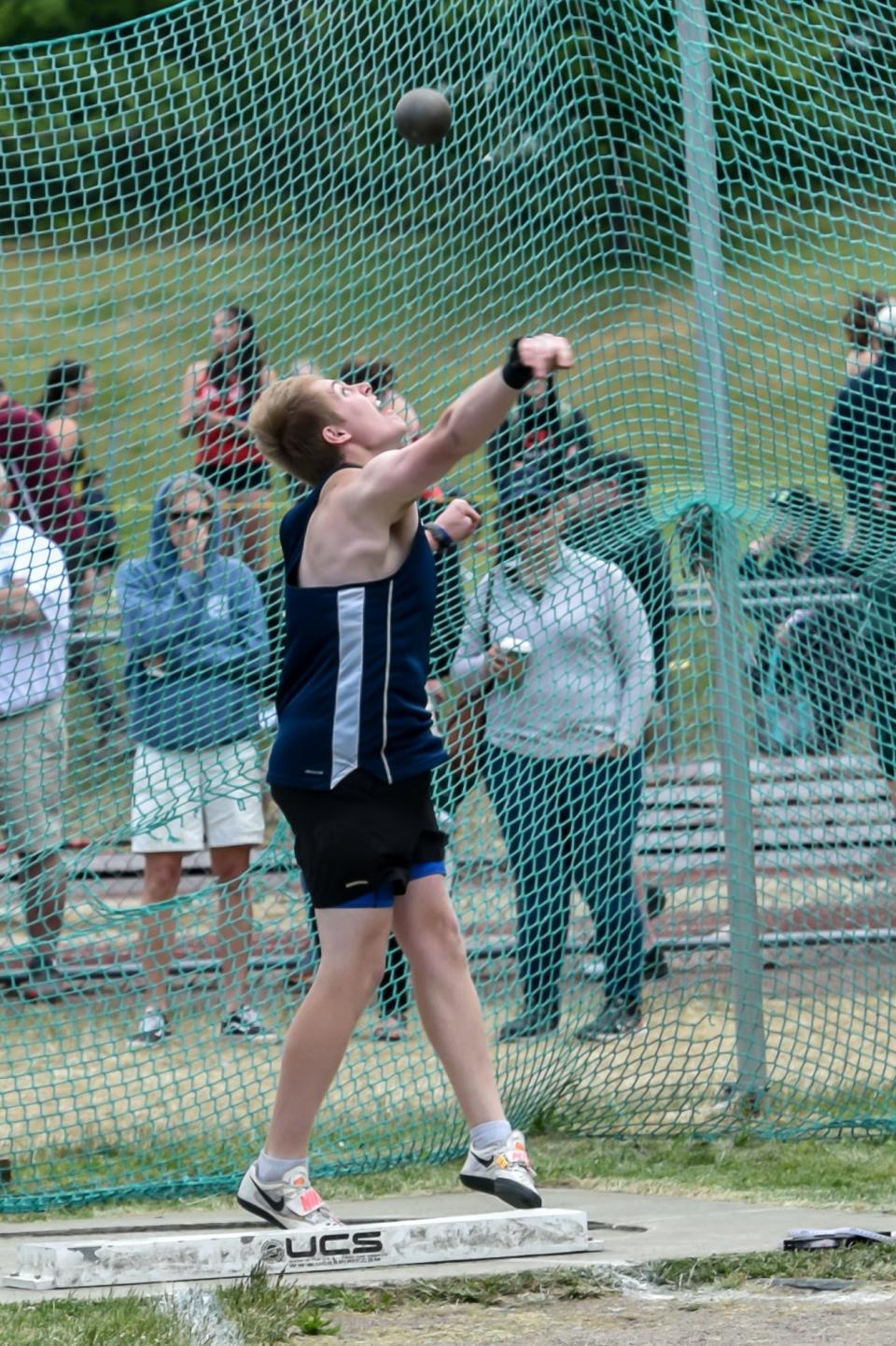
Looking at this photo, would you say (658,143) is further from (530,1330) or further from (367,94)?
(530,1330)

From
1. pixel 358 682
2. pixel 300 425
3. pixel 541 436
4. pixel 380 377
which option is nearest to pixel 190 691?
pixel 380 377

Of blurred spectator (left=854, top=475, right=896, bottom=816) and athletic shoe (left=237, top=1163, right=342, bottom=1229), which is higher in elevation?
blurred spectator (left=854, top=475, right=896, bottom=816)

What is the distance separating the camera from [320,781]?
14.0 ft

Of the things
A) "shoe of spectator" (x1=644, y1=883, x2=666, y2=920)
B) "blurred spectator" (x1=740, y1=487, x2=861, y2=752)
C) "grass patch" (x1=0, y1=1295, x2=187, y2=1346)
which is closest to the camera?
"grass patch" (x1=0, y1=1295, x2=187, y2=1346)

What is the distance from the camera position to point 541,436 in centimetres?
614

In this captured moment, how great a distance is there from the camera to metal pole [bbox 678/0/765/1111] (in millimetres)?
5922

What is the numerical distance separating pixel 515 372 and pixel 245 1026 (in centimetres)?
289

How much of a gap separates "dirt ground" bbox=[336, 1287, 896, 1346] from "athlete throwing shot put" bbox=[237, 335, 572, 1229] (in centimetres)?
40

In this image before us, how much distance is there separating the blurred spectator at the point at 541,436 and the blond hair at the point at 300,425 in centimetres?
167

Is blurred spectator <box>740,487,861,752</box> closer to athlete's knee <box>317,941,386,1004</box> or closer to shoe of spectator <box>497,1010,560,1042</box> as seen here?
shoe of spectator <box>497,1010,560,1042</box>

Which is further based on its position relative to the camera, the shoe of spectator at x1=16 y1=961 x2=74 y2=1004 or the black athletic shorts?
the shoe of spectator at x1=16 y1=961 x2=74 y2=1004

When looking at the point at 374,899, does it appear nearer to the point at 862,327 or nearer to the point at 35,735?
the point at 35,735

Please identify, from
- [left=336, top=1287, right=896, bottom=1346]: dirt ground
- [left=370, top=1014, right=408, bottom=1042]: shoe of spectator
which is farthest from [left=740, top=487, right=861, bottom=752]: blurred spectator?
[left=336, top=1287, right=896, bottom=1346]: dirt ground

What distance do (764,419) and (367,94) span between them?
1.56m
